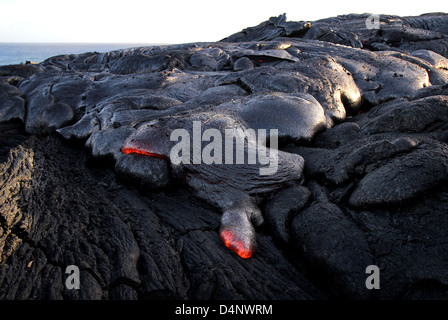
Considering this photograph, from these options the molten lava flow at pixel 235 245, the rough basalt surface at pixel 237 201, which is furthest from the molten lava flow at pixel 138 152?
the molten lava flow at pixel 235 245

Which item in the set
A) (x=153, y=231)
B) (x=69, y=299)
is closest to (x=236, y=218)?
(x=153, y=231)

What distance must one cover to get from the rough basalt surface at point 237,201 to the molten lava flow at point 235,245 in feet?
0.26

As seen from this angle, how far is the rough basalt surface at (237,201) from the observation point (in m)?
2.73

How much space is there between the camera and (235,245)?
323 cm

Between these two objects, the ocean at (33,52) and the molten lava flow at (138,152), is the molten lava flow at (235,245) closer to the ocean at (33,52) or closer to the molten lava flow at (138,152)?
the molten lava flow at (138,152)

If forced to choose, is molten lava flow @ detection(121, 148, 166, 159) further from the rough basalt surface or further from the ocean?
the ocean

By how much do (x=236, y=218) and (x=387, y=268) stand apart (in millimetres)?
1714

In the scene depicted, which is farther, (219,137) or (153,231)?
(219,137)

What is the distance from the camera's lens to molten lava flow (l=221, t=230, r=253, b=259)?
3.19m

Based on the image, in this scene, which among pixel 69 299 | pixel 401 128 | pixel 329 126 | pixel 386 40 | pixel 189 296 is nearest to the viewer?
pixel 69 299

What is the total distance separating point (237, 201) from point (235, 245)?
2.39 ft

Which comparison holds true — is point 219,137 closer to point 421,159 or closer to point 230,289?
point 230,289

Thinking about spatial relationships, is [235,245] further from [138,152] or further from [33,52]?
[33,52]

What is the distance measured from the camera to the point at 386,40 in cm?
1352
